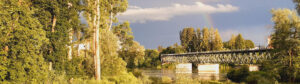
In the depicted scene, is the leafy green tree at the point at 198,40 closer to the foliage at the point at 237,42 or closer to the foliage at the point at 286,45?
the foliage at the point at 237,42

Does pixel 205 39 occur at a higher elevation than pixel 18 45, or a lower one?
higher

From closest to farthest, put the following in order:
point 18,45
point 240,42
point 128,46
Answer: point 18,45 → point 128,46 → point 240,42

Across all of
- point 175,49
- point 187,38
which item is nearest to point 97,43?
point 187,38

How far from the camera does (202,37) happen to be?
3027 inches

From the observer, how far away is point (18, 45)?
18.1 m

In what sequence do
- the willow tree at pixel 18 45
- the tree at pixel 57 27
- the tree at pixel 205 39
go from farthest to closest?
the tree at pixel 205 39, the tree at pixel 57 27, the willow tree at pixel 18 45

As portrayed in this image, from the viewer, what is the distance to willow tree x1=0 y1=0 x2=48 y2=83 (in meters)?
17.6

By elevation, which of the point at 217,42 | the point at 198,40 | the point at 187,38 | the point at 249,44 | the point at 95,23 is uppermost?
the point at 95,23

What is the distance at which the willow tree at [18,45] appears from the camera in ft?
57.7

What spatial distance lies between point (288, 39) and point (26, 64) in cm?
2326

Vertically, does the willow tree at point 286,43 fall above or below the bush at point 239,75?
above

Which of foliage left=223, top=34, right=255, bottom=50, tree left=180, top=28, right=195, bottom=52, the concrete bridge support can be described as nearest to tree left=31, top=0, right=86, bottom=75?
the concrete bridge support

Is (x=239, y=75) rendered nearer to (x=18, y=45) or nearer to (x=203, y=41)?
(x=18, y=45)

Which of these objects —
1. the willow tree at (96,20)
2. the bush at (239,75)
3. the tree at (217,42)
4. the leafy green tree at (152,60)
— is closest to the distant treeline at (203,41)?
the tree at (217,42)
